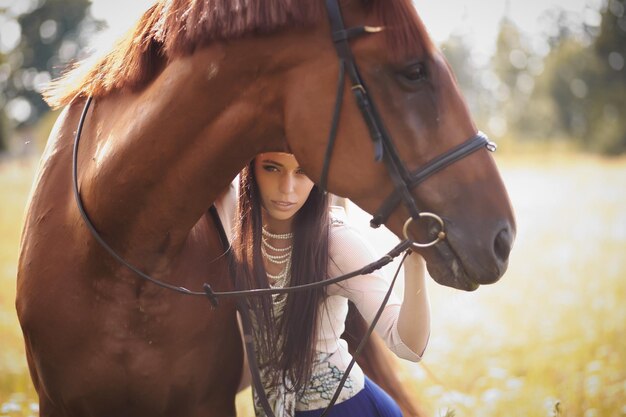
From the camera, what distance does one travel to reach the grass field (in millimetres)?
4254

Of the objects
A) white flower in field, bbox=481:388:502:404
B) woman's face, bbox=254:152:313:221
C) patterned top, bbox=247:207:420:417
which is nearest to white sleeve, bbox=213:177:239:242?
woman's face, bbox=254:152:313:221

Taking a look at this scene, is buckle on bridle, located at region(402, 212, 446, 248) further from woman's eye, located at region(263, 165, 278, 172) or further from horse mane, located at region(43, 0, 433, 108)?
woman's eye, located at region(263, 165, 278, 172)

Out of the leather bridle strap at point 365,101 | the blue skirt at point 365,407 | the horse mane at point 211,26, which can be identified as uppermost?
the horse mane at point 211,26

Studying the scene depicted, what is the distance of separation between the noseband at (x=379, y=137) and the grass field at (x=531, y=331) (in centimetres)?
82

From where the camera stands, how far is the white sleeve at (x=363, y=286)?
8.27 feet

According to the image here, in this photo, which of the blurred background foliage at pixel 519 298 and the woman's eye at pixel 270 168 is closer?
the woman's eye at pixel 270 168

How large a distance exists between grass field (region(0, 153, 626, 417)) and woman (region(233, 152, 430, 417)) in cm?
45

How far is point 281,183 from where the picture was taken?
98.3 inches

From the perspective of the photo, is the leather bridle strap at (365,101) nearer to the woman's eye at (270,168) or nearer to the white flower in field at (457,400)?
the woman's eye at (270,168)

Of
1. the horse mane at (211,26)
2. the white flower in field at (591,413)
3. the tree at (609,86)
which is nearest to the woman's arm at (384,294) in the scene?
the horse mane at (211,26)

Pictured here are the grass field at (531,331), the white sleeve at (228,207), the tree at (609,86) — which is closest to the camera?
the white sleeve at (228,207)

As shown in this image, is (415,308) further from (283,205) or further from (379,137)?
(379,137)

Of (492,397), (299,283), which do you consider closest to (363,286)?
(299,283)

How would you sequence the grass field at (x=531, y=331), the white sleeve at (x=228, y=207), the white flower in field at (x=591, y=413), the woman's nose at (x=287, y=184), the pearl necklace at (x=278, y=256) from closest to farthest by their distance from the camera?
1. the woman's nose at (x=287, y=184)
2. the pearl necklace at (x=278, y=256)
3. the white sleeve at (x=228, y=207)
4. the white flower in field at (x=591, y=413)
5. the grass field at (x=531, y=331)
